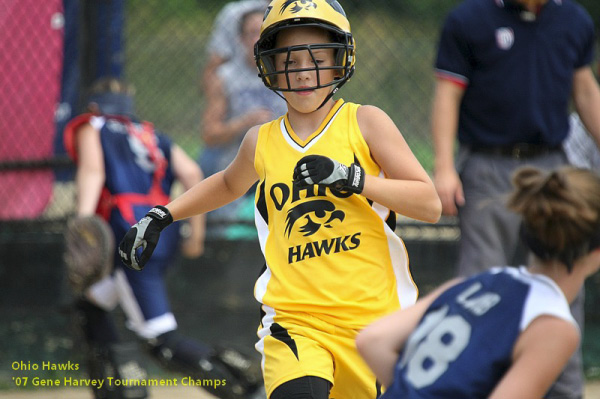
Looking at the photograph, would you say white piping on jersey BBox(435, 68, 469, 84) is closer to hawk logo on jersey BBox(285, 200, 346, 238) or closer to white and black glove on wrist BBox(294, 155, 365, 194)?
hawk logo on jersey BBox(285, 200, 346, 238)

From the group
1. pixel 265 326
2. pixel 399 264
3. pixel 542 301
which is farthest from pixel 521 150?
pixel 542 301

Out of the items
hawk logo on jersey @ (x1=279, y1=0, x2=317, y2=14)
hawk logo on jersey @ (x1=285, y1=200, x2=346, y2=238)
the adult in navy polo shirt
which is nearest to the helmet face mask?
hawk logo on jersey @ (x1=279, y1=0, x2=317, y2=14)

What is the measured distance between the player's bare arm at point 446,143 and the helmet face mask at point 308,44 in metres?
1.40

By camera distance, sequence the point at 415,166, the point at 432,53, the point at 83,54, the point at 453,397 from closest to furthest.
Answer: the point at 453,397, the point at 415,166, the point at 83,54, the point at 432,53

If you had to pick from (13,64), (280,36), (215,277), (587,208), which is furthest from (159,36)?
(587,208)

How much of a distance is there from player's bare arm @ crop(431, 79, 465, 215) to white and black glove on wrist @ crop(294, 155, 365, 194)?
1.69 metres

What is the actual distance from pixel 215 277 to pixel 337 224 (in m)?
3.24

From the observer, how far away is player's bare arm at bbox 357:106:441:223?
3098 millimetres

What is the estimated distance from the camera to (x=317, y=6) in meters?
3.22

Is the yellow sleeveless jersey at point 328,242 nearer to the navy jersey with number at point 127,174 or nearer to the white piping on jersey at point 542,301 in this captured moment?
the white piping on jersey at point 542,301

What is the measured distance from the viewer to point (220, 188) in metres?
3.45

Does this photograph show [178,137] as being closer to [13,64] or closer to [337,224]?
[13,64]

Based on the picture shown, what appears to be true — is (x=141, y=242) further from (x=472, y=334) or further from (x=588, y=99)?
(x=588, y=99)

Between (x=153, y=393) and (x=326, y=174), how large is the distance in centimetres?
341
